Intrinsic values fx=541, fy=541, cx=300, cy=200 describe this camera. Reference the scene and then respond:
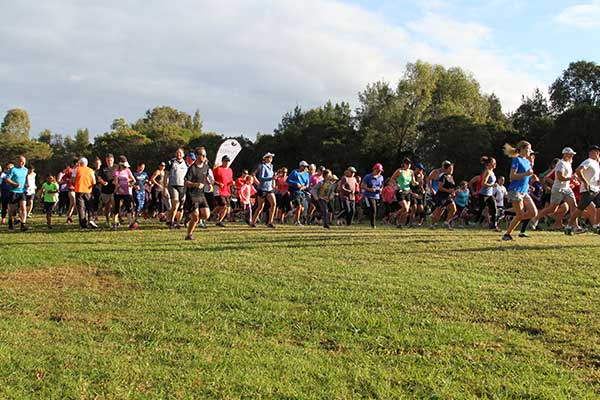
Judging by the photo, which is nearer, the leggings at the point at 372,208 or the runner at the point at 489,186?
the runner at the point at 489,186

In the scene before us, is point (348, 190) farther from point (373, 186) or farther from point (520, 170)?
point (520, 170)

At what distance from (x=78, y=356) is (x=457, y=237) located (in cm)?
933

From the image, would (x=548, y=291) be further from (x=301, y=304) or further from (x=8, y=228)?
(x=8, y=228)

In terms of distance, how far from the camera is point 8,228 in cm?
1466

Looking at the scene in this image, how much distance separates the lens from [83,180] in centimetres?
1424

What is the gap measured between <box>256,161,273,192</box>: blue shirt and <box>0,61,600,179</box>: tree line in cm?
3127

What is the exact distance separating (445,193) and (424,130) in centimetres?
3843

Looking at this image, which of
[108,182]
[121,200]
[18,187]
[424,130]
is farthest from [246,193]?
[424,130]

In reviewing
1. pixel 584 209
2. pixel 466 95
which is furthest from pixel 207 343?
pixel 466 95

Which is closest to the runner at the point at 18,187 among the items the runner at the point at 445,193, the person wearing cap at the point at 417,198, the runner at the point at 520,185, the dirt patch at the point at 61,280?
the dirt patch at the point at 61,280

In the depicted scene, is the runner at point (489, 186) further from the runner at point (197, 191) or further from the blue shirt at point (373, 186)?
the runner at point (197, 191)

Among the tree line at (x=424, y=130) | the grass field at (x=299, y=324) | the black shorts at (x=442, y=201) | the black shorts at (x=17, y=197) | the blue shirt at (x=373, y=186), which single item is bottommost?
the grass field at (x=299, y=324)

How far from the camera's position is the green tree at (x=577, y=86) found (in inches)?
1927

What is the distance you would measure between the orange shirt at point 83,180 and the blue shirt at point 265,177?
14.8 ft
